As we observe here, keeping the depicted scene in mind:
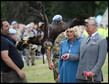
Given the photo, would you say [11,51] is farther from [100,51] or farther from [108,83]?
[108,83]

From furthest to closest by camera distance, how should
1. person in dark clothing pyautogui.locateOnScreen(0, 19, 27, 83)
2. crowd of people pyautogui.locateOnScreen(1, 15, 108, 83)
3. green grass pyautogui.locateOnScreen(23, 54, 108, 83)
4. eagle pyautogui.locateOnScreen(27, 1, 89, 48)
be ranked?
green grass pyautogui.locateOnScreen(23, 54, 108, 83) < eagle pyautogui.locateOnScreen(27, 1, 89, 48) < crowd of people pyautogui.locateOnScreen(1, 15, 108, 83) < person in dark clothing pyautogui.locateOnScreen(0, 19, 27, 83)

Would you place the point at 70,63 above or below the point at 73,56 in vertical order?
below

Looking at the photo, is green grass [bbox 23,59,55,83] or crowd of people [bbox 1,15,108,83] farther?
green grass [bbox 23,59,55,83]

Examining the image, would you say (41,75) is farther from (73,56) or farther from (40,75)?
(73,56)

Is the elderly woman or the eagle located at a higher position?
the eagle

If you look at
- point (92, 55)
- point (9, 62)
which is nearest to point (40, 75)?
point (92, 55)

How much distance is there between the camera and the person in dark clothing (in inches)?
169

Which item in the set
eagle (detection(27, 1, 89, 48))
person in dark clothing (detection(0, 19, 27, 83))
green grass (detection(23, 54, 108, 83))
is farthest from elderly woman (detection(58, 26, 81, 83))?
green grass (detection(23, 54, 108, 83))

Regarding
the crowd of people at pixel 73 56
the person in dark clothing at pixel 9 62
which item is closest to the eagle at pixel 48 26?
the crowd of people at pixel 73 56

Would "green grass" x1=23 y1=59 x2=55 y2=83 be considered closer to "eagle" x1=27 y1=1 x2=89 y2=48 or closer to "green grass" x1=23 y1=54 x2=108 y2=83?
"green grass" x1=23 y1=54 x2=108 y2=83

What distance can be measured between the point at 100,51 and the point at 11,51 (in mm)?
1500

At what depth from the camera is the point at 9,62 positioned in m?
4.30

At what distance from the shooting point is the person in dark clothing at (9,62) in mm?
4305

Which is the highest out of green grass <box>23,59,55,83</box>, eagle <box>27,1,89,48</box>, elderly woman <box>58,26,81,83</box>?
eagle <box>27,1,89,48</box>
